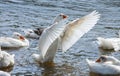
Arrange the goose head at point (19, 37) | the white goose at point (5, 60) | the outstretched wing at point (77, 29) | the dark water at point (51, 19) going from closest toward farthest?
the white goose at point (5, 60), the dark water at point (51, 19), the outstretched wing at point (77, 29), the goose head at point (19, 37)

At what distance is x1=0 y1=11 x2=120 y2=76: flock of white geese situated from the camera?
1130 centimetres

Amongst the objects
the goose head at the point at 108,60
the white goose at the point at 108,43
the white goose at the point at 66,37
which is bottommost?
the white goose at the point at 108,43

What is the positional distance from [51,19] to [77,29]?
5.11 metres

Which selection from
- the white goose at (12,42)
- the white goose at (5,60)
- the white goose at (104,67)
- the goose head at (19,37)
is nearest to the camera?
the white goose at (104,67)

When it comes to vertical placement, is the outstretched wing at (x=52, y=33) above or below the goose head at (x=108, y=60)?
above

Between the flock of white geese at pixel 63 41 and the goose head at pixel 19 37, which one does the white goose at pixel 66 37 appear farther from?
the goose head at pixel 19 37

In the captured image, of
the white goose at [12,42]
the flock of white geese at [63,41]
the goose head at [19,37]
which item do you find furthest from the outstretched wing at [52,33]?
the goose head at [19,37]

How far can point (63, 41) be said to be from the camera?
1263cm

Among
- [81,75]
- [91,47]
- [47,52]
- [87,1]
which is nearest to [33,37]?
[91,47]

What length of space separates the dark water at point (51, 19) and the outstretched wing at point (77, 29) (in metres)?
0.40

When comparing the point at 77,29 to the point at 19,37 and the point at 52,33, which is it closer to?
the point at 52,33

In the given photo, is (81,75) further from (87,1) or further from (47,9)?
(87,1)

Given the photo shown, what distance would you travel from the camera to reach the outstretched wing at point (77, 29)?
12.5 metres

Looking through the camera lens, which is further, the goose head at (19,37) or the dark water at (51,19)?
the goose head at (19,37)
